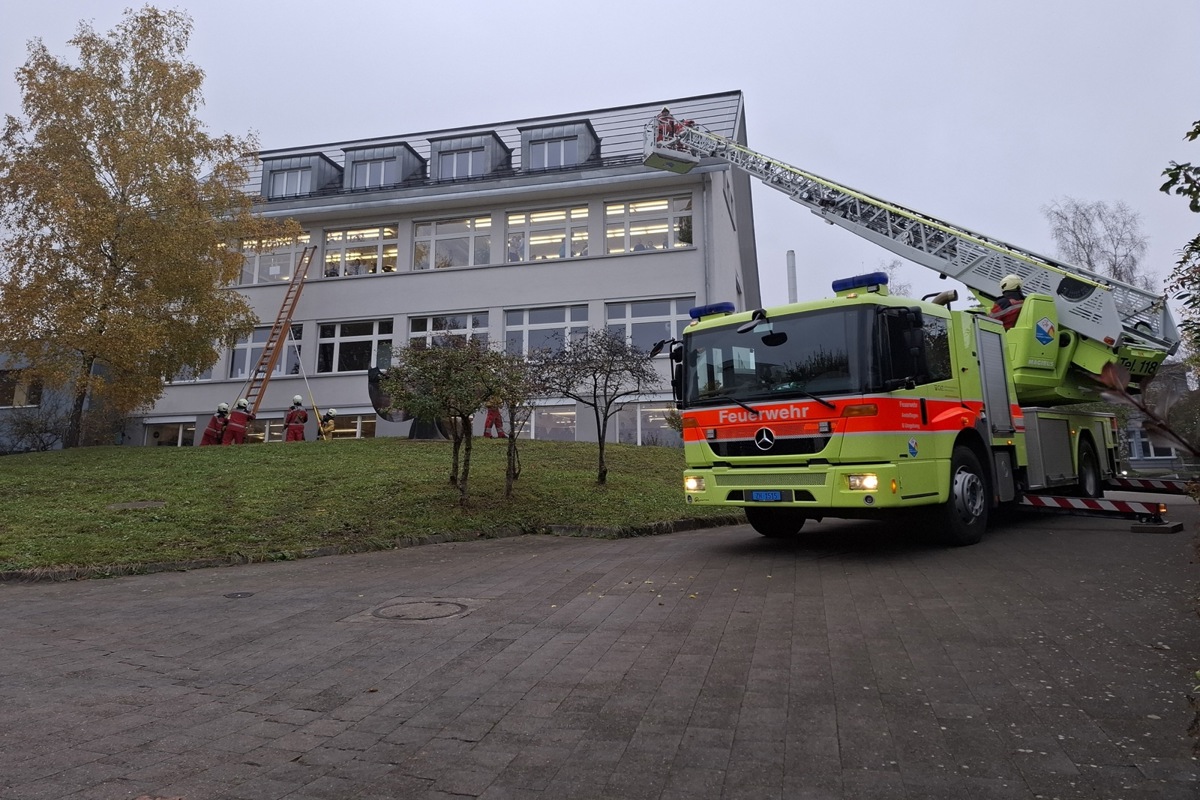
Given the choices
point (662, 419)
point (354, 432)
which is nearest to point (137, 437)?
point (354, 432)

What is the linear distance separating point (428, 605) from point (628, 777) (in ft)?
11.6

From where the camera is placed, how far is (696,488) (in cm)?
840

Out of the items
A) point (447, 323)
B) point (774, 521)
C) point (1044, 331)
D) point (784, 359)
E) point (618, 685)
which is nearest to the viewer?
point (618, 685)

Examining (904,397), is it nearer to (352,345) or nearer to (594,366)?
(594,366)

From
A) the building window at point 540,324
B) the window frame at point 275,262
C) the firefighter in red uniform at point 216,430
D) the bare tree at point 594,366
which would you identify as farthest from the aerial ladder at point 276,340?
the bare tree at point 594,366

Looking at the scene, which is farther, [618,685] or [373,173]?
[373,173]

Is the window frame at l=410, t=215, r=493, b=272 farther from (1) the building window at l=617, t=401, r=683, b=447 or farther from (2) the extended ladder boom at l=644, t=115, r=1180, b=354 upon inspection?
(2) the extended ladder boom at l=644, t=115, r=1180, b=354

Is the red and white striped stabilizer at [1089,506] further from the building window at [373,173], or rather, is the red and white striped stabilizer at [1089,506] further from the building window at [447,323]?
the building window at [373,173]

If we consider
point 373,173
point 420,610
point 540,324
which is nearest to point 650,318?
point 540,324

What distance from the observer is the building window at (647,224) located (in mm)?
25750

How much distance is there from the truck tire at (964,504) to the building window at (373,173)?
2612cm

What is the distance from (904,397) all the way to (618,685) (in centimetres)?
493

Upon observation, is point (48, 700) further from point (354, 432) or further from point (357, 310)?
point (357, 310)

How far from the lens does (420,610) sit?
5855mm
